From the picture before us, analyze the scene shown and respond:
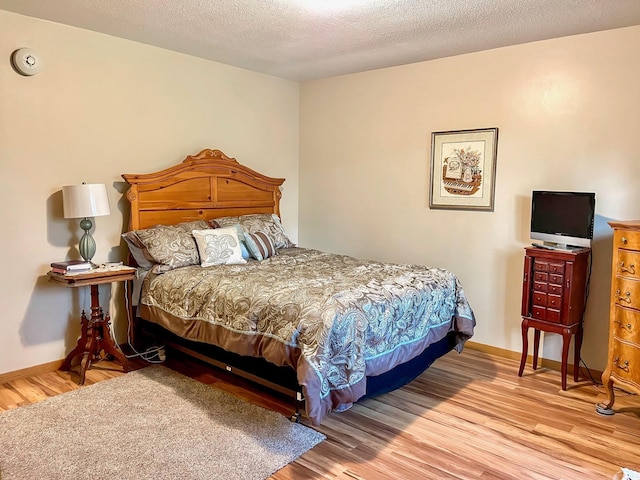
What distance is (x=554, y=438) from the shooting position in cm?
263

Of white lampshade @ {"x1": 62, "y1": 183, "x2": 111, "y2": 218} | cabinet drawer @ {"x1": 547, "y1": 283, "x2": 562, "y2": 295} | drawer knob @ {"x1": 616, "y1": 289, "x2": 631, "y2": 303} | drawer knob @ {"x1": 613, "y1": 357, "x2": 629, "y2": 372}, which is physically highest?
white lampshade @ {"x1": 62, "y1": 183, "x2": 111, "y2": 218}

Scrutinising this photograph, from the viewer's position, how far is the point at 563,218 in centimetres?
335

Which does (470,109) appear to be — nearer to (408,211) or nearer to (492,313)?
(408,211)

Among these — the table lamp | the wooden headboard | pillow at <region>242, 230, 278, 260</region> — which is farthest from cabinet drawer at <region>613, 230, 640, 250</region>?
the table lamp

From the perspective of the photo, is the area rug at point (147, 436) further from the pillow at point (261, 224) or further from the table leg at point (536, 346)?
the table leg at point (536, 346)

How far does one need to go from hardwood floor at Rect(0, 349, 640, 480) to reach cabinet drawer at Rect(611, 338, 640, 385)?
0.99 feet

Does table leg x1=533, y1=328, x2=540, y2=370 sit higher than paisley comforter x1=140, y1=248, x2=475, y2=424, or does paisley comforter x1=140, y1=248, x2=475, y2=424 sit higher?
paisley comforter x1=140, y1=248, x2=475, y2=424

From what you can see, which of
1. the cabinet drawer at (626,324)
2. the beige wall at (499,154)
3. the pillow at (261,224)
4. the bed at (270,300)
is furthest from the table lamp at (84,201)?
the cabinet drawer at (626,324)

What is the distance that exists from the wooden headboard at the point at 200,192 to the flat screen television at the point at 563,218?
2.61 metres

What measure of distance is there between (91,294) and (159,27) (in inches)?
81.1

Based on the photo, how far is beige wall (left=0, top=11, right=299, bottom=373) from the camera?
127 inches

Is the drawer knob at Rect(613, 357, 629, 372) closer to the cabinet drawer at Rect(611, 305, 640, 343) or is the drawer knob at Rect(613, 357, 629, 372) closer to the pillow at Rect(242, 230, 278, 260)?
the cabinet drawer at Rect(611, 305, 640, 343)

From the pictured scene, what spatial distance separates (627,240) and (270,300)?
7.22 ft

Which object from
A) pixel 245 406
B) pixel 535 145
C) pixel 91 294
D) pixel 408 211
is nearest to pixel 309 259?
pixel 408 211
